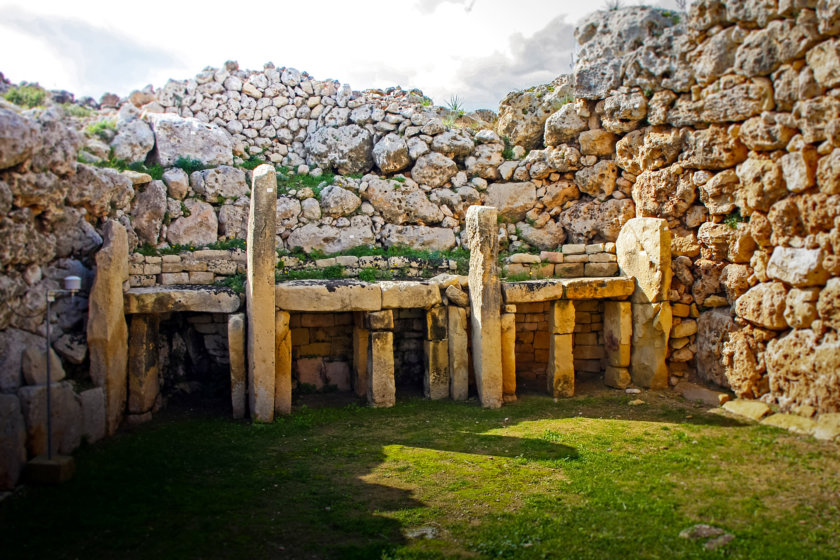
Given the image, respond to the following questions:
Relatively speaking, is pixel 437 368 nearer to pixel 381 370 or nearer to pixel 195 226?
pixel 381 370

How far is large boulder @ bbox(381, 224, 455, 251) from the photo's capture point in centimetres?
1261

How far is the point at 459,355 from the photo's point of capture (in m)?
10.4

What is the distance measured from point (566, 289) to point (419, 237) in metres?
3.55

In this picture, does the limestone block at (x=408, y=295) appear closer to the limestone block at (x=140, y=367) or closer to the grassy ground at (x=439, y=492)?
the grassy ground at (x=439, y=492)

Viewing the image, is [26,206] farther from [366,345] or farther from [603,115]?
[603,115]

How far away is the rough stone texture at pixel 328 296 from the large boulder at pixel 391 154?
3962 millimetres

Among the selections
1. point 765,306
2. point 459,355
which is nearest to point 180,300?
point 459,355

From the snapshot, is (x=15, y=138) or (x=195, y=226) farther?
(x=195, y=226)

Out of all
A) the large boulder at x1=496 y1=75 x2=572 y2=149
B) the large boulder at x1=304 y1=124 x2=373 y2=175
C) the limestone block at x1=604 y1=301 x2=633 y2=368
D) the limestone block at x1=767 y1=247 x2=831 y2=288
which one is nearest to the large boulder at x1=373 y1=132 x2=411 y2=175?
the large boulder at x1=304 y1=124 x2=373 y2=175

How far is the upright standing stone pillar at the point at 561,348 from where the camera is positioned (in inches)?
416

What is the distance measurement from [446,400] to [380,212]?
441 cm

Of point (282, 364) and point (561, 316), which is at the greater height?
point (561, 316)

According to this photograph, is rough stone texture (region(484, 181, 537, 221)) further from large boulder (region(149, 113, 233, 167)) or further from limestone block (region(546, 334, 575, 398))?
large boulder (region(149, 113, 233, 167))

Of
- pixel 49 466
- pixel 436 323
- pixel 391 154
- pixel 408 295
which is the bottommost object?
pixel 49 466
